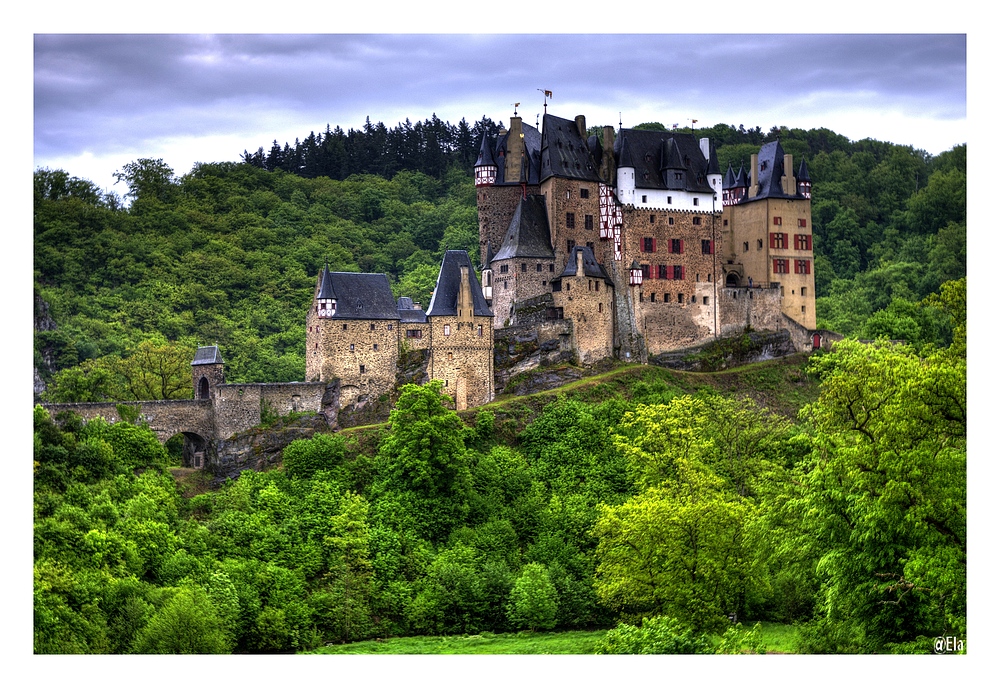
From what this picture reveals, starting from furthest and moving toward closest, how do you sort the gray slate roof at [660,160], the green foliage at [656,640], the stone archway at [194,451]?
the gray slate roof at [660,160] < the stone archway at [194,451] < the green foliage at [656,640]

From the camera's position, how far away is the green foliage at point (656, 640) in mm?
32750

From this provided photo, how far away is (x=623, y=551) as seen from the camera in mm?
38844

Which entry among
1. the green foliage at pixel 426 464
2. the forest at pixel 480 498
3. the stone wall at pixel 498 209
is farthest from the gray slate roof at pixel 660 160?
the green foliage at pixel 426 464

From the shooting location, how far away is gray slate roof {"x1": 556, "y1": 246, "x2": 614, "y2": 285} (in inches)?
2082

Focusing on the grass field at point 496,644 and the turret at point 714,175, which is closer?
the grass field at point 496,644

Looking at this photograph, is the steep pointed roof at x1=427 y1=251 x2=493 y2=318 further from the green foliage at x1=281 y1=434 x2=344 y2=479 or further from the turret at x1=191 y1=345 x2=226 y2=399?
the turret at x1=191 y1=345 x2=226 y2=399

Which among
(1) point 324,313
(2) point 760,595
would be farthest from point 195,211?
(2) point 760,595

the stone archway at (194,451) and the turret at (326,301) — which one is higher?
the turret at (326,301)

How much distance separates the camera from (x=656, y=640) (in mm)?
33281

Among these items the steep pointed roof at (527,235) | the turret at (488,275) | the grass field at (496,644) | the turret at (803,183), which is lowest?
the grass field at (496,644)

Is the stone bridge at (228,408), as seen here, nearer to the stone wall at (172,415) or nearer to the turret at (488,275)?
the stone wall at (172,415)

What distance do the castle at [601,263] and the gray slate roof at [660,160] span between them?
0.05m

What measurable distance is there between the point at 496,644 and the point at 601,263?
1932cm

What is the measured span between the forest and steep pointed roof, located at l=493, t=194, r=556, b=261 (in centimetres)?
574
